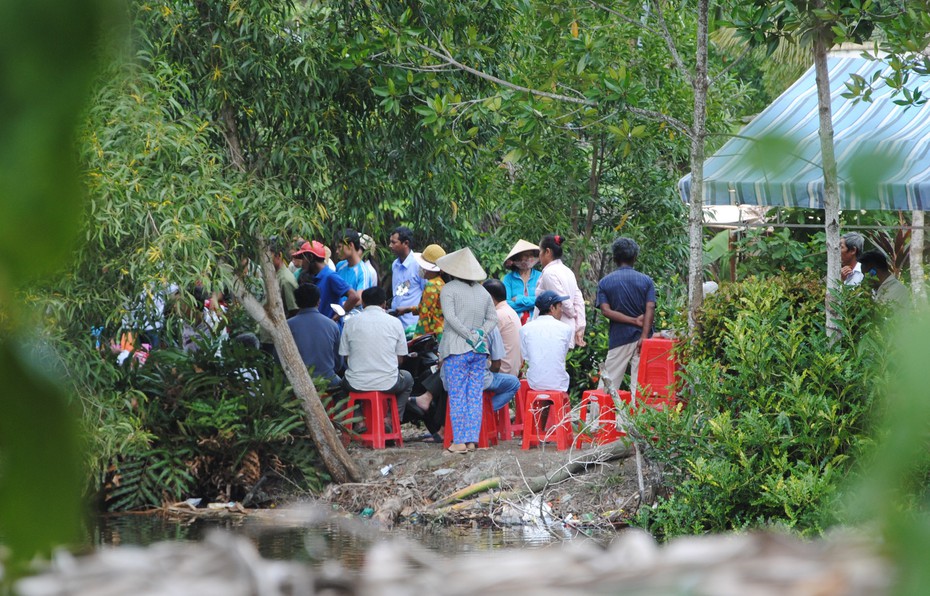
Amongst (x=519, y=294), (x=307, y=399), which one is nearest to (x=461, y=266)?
(x=307, y=399)

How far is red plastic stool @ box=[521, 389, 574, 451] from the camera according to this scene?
9.31 metres

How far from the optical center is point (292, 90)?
27.8 feet

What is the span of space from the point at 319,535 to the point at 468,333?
2.06m

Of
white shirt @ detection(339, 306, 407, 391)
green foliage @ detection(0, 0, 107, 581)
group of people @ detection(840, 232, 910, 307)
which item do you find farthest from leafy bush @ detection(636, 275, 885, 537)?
green foliage @ detection(0, 0, 107, 581)

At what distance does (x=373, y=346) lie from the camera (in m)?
9.41

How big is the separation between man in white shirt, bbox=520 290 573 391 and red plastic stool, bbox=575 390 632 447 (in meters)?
0.31

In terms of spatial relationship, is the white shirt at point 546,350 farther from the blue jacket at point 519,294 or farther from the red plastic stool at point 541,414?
the blue jacket at point 519,294

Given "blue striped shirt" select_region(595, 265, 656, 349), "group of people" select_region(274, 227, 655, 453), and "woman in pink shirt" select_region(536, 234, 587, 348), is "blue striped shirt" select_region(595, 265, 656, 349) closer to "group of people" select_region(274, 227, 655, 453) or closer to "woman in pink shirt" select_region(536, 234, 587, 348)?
"group of people" select_region(274, 227, 655, 453)

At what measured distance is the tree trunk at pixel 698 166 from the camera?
7371 mm

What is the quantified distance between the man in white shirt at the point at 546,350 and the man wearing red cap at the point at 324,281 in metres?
2.28

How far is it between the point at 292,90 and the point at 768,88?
13.8 metres

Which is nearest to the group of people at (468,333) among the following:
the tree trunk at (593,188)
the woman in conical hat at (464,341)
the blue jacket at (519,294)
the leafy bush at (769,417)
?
the woman in conical hat at (464,341)

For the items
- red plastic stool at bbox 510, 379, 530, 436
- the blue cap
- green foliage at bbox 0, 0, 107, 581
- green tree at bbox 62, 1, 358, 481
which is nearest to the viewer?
green foliage at bbox 0, 0, 107, 581

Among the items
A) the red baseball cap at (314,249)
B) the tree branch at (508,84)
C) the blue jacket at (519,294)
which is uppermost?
the tree branch at (508,84)
